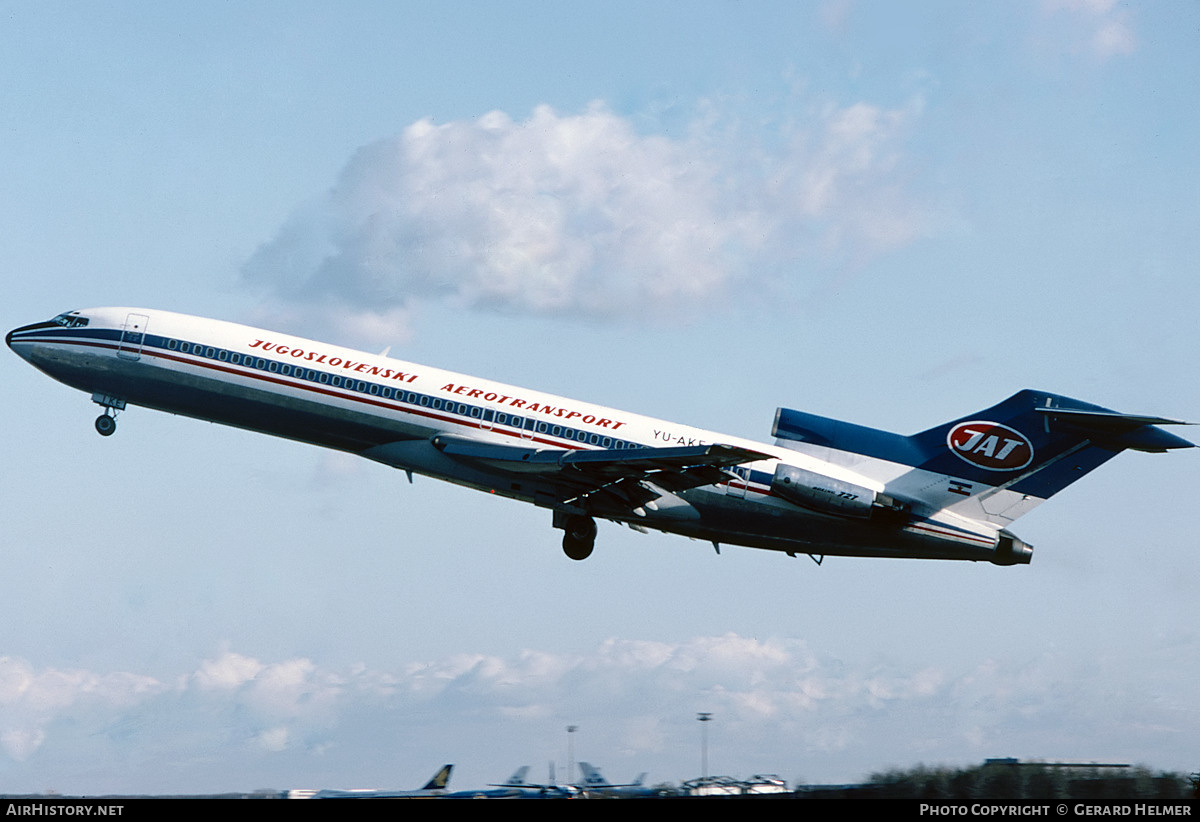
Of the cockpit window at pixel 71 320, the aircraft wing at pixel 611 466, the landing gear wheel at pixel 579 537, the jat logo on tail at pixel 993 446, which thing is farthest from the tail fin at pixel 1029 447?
the cockpit window at pixel 71 320

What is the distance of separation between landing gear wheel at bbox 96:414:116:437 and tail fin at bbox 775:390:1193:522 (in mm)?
18563

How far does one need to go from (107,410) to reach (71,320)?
2848 millimetres

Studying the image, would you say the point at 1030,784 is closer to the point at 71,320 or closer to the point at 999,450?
the point at 999,450

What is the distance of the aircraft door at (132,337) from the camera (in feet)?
114

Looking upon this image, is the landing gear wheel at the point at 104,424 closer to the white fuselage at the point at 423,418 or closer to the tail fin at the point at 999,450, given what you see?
the white fuselage at the point at 423,418

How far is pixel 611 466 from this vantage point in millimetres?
33031

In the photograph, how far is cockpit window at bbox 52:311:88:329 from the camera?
35969mm

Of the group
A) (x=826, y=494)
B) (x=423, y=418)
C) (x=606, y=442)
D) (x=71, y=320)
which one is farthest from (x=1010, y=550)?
(x=71, y=320)

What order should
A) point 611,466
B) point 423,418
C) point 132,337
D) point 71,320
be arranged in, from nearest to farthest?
point 611,466
point 423,418
point 132,337
point 71,320

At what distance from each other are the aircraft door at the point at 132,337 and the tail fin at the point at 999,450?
17613 mm

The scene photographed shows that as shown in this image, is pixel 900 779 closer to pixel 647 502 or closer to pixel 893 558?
pixel 893 558

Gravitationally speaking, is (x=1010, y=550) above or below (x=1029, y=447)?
below

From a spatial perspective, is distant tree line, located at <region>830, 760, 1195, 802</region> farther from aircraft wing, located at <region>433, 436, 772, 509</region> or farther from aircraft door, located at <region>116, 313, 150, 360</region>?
aircraft door, located at <region>116, 313, 150, 360</region>
